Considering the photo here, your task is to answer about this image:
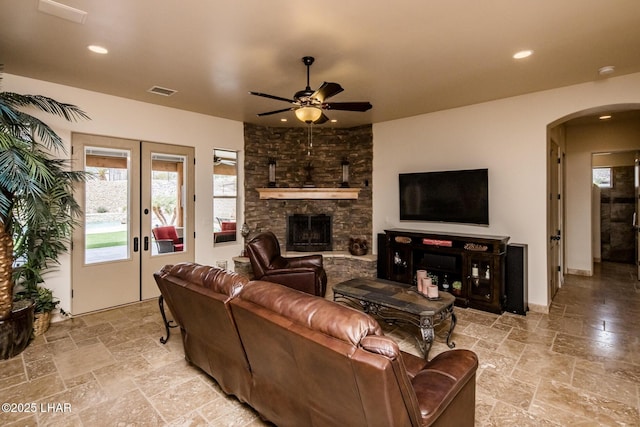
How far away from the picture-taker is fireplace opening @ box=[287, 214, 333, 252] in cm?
619

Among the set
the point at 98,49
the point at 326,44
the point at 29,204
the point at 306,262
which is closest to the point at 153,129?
the point at 98,49

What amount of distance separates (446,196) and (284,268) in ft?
8.81

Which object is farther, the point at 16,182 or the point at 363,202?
the point at 363,202

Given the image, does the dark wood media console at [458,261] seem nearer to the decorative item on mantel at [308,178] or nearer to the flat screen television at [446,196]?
the flat screen television at [446,196]

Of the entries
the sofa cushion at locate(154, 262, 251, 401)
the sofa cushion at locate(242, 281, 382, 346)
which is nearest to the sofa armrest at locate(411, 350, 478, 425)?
the sofa cushion at locate(242, 281, 382, 346)

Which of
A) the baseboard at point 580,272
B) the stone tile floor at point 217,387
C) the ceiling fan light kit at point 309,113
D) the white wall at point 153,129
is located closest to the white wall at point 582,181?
the baseboard at point 580,272

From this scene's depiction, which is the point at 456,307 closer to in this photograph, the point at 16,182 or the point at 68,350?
the point at 68,350

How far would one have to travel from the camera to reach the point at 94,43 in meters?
2.84

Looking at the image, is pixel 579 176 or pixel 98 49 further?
pixel 579 176

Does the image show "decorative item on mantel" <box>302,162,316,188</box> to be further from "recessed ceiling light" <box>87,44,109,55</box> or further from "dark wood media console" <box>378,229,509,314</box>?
"recessed ceiling light" <box>87,44,109,55</box>

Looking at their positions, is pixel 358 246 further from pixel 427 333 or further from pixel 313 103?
pixel 313 103

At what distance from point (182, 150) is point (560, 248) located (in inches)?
259

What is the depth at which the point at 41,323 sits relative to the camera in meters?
3.50

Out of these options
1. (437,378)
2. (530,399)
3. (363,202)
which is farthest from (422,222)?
(437,378)
